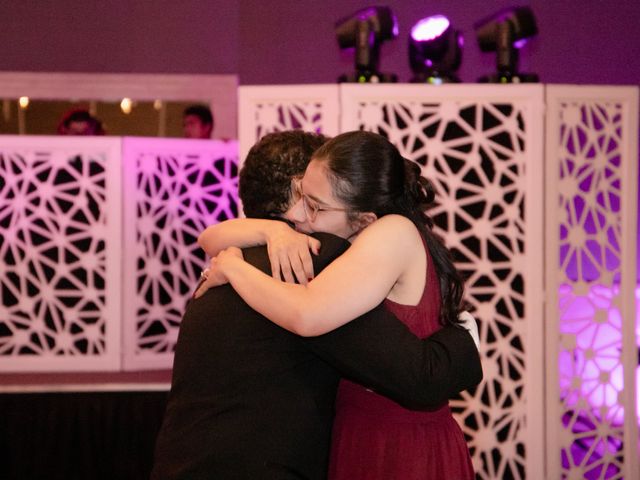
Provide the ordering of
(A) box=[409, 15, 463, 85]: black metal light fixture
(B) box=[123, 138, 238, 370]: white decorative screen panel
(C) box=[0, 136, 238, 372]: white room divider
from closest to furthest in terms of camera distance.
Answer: (A) box=[409, 15, 463, 85]: black metal light fixture < (C) box=[0, 136, 238, 372]: white room divider < (B) box=[123, 138, 238, 370]: white decorative screen panel

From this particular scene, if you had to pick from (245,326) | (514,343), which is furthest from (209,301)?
(514,343)

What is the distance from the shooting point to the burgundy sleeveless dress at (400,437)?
1558mm

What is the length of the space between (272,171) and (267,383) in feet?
1.53

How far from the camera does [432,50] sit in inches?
143

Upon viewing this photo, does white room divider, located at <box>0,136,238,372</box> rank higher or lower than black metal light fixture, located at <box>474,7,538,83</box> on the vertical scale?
lower

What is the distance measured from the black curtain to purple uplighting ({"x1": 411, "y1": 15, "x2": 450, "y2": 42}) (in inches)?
79.1

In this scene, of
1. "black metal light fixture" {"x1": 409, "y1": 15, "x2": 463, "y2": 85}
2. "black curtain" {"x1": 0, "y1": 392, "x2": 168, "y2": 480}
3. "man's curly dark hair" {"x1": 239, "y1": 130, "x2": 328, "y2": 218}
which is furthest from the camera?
"black metal light fixture" {"x1": 409, "y1": 15, "x2": 463, "y2": 85}

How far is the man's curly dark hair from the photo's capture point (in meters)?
1.63

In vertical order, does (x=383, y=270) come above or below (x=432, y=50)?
below

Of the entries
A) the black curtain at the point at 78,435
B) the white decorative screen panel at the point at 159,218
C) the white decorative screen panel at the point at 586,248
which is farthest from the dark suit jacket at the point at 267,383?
the white decorative screen panel at the point at 159,218

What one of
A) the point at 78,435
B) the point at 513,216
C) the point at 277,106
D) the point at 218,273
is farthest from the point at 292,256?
the point at 78,435

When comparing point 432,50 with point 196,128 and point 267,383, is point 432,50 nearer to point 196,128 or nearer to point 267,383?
point 196,128

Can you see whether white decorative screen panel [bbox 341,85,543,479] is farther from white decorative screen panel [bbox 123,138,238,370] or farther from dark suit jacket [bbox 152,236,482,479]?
dark suit jacket [bbox 152,236,482,479]

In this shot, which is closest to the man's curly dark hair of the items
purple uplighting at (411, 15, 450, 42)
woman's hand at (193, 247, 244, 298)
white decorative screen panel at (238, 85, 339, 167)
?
woman's hand at (193, 247, 244, 298)
